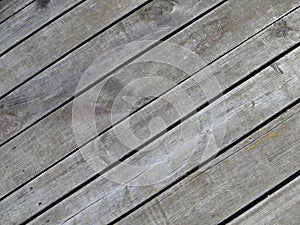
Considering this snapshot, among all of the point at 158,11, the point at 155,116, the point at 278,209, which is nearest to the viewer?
the point at 278,209

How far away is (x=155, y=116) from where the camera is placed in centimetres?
193

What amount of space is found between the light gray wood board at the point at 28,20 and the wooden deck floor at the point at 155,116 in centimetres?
3

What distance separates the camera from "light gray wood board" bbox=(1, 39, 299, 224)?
6.16 feet

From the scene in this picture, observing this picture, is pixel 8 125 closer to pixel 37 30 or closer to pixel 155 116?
pixel 37 30

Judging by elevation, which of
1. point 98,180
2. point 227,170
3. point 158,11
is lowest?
point 227,170

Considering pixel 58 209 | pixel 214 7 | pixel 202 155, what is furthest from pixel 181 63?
pixel 58 209

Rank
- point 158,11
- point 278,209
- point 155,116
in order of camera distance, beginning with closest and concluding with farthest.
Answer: point 278,209, point 155,116, point 158,11

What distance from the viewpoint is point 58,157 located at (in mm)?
1930

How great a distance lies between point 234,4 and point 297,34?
33 centimetres

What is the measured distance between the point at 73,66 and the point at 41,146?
1.36ft

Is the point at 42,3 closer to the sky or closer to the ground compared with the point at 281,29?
closer to the sky

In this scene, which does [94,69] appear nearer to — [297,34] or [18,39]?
[18,39]

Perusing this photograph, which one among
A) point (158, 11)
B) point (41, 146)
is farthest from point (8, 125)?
point (158, 11)

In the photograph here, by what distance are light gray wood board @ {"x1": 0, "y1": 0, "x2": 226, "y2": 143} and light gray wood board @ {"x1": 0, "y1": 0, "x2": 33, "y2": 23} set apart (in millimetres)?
374
